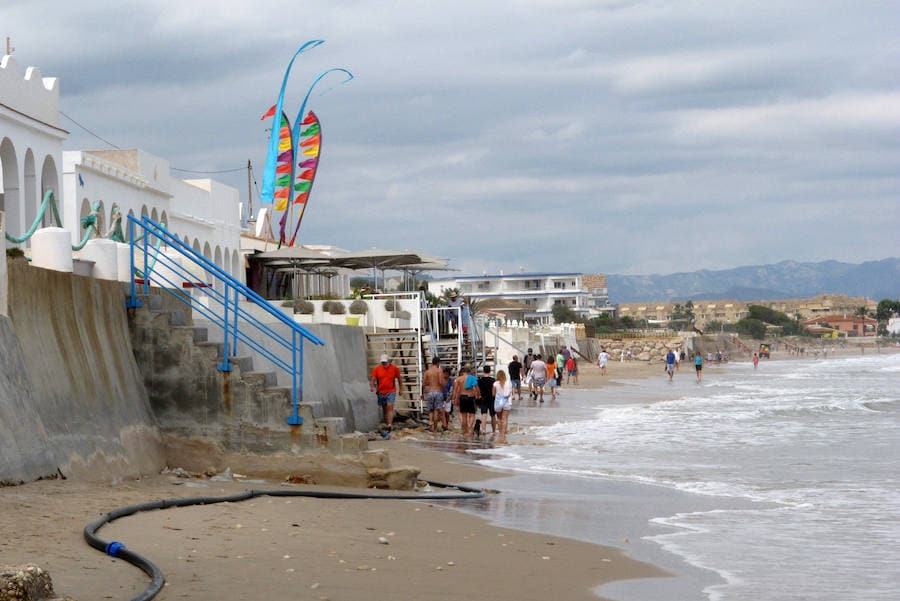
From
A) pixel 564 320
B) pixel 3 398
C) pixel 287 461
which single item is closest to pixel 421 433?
pixel 287 461

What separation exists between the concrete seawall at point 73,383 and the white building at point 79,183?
874 centimetres

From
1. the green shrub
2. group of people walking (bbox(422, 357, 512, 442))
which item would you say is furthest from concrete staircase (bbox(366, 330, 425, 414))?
group of people walking (bbox(422, 357, 512, 442))

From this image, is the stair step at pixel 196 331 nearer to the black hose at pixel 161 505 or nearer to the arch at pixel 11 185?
the black hose at pixel 161 505

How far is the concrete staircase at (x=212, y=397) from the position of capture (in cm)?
1305

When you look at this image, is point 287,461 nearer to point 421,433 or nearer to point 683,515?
point 683,515

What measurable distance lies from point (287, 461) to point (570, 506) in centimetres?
306

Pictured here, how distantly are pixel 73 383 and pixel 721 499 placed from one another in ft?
23.6

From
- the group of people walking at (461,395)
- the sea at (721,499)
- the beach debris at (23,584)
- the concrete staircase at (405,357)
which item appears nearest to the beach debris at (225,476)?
the sea at (721,499)

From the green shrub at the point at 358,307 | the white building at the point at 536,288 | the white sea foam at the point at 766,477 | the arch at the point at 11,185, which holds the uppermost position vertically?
the white building at the point at 536,288

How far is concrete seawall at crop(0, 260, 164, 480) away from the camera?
33.8ft

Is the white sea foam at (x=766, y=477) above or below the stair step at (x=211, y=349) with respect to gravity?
below

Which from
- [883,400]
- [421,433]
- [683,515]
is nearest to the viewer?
[683,515]

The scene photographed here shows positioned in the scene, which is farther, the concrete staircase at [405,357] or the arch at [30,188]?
the concrete staircase at [405,357]

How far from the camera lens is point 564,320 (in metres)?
132
